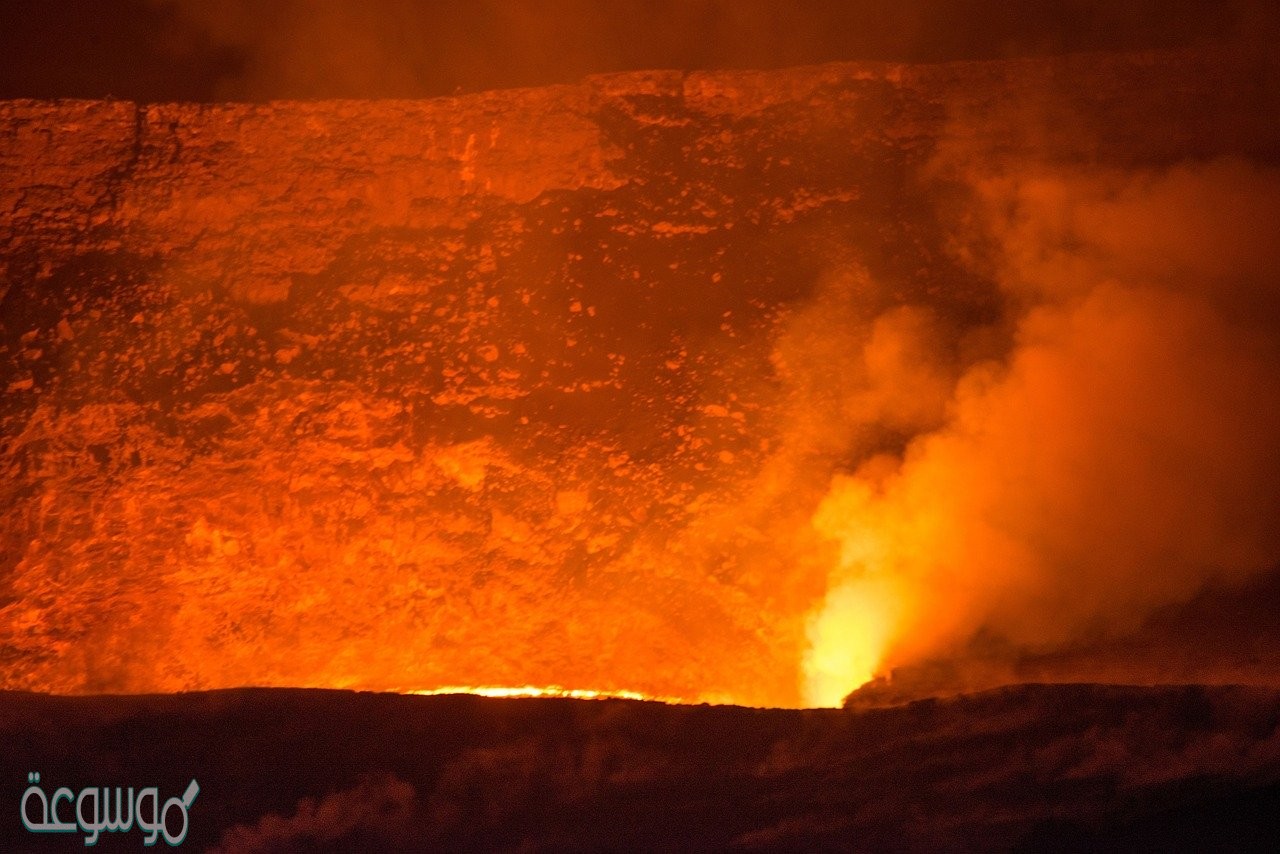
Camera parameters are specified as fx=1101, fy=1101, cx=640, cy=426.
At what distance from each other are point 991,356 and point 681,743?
156 inches

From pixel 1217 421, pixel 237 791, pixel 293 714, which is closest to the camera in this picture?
pixel 237 791

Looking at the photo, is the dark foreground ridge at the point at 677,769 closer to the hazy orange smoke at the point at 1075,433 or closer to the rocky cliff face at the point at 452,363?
the hazy orange smoke at the point at 1075,433

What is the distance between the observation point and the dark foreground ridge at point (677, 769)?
315 centimetres

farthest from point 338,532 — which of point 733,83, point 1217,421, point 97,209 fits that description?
point 1217,421

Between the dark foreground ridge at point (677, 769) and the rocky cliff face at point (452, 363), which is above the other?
the rocky cliff face at point (452, 363)

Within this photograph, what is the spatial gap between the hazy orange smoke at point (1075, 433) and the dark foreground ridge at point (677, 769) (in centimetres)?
277

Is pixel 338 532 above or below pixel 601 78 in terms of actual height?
below

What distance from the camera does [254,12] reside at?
6.62 metres

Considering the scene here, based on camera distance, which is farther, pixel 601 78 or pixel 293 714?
pixel 601 78

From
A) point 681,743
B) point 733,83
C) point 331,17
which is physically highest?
point 331,17

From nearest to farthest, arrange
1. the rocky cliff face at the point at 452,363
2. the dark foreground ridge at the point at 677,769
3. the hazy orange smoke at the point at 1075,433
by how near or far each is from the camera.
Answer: the dark foreground ridge at the point at 677,769 < the hazy orange smoke at the point at 1075,433 < the rocky cliff face at the point at 452,363

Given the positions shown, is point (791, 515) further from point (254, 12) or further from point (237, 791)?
point (254, 12)

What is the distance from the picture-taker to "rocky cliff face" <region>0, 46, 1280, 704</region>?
6719 millimetres

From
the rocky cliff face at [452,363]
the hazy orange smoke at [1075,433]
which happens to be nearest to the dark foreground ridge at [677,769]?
the hazy orange smoke at [1075,433]
